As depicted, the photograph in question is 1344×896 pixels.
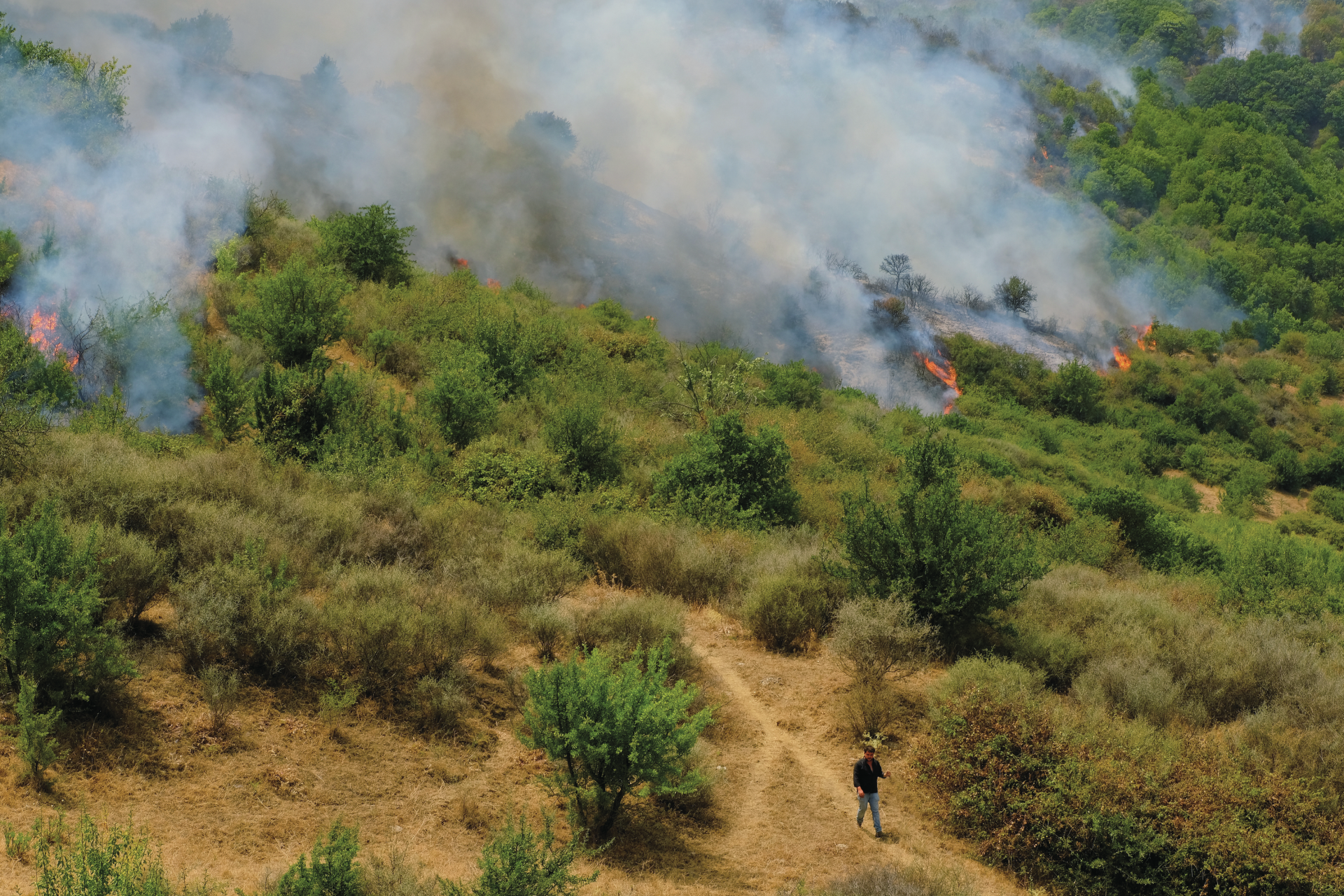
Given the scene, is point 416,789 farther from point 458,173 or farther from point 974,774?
point 458,173

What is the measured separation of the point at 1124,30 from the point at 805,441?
95.8 metres

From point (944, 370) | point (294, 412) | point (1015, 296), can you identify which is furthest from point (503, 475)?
point (1015, 296)

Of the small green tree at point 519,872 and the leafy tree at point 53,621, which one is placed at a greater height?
the leafy tree at point 53,621

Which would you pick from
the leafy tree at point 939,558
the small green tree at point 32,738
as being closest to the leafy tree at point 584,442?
the leafy tree at point 939,558

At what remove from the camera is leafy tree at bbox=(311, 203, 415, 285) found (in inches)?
1005

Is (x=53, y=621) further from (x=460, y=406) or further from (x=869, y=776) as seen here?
(x=460, y=406)

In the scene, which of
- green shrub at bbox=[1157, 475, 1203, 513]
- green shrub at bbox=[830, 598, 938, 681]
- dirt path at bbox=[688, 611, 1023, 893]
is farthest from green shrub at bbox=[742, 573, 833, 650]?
green shrub at bbox=[1157, 475, 1203, 513]

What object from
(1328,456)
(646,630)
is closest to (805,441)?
(646,630)

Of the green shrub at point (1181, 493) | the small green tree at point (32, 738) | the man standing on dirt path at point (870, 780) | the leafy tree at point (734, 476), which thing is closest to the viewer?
the small green tree at point (32, 738)

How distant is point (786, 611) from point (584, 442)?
20.8ft

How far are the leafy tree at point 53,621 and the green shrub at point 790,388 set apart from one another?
1868 centimetres

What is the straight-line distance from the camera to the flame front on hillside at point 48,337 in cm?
1633

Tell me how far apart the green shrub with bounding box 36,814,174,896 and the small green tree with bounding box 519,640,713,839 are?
118 inches

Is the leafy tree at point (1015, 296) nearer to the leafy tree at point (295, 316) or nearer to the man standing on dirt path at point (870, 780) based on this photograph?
the leafy tree at point (295, 316)
